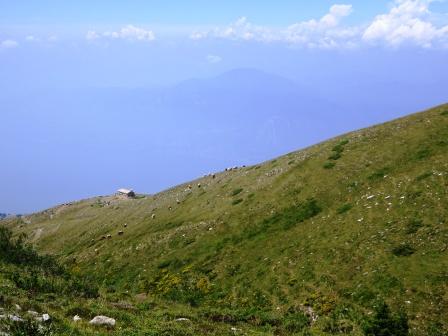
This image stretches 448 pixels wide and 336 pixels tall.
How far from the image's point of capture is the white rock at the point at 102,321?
16.4 m

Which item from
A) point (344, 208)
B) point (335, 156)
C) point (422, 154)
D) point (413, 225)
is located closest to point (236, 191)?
point (335, 156)

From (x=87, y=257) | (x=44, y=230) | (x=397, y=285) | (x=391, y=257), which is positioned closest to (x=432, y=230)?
(x=391, y=257)

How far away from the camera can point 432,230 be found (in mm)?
28344

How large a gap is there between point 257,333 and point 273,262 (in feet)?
41.2

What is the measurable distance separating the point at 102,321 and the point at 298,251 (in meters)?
18.3

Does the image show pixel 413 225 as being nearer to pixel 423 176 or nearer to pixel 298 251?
pixel 423 176

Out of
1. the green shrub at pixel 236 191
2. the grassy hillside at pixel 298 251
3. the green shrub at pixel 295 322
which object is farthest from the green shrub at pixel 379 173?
the green shrub at pixel 295 322

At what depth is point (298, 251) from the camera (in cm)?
3234

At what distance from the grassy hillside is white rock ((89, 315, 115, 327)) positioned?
2.78 feet

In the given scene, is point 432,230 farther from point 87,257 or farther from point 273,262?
point 87,257

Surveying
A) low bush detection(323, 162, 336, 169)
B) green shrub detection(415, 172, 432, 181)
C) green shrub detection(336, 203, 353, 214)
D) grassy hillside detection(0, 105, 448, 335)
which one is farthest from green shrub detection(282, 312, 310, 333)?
low bush detection(323, 162, 336, 169)

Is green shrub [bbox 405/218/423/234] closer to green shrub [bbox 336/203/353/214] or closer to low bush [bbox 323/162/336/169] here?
green shrub [bbox 336/203/353/214]

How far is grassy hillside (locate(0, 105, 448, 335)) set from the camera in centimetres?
2242

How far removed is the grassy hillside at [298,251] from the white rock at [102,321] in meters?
0.85
